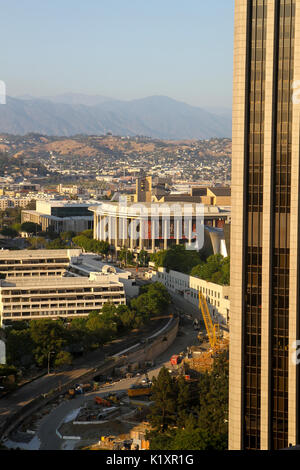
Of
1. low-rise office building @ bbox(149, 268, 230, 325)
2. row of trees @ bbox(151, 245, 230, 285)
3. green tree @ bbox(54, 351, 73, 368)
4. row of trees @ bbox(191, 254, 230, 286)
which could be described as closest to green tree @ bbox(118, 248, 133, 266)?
row of trees @ bbox(151, 245, 230, 285)

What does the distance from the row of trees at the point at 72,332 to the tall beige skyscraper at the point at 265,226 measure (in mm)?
8569

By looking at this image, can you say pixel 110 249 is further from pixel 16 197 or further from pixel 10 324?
pixel 16 197

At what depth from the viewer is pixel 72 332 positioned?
68.7 feet

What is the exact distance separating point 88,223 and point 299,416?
145 ft

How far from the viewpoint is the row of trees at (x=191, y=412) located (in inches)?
523

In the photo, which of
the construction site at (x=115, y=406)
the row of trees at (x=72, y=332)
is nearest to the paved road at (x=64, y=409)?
the construction site at (x=115, y=406)

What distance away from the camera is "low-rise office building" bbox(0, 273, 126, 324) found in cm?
2350

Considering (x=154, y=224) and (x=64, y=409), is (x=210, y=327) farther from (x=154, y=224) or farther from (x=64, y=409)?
(x=154, y=224)

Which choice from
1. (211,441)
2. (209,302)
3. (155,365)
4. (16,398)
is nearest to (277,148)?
(211,441)

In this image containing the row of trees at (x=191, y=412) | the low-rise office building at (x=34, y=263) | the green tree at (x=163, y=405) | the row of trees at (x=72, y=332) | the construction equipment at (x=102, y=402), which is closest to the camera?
the row of trees at (x=191, y=412)

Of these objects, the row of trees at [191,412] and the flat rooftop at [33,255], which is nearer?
the row of trees at [191,412]

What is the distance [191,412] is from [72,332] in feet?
19.3

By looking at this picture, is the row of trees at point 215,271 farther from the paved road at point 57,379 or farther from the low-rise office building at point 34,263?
the paved road at point 57,379

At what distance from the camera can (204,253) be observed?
37375 mm
